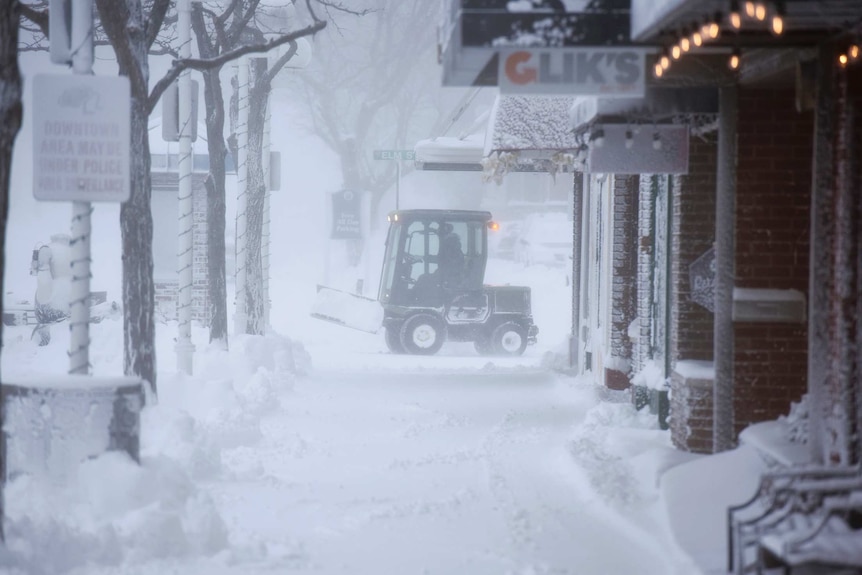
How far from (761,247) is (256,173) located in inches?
496

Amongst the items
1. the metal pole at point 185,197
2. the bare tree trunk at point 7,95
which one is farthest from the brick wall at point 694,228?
the metal pole at point 185,197

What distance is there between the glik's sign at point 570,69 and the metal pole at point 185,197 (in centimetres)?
843

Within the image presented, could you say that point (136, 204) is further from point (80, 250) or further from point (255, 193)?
point (255, 193)

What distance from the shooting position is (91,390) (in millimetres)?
7969

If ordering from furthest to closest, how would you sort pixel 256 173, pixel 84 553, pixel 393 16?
pixel 393 16 → pixel 256 173 → pixel 84 553

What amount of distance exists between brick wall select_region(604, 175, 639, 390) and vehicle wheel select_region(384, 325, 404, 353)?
10438 mm

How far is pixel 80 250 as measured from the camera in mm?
8805

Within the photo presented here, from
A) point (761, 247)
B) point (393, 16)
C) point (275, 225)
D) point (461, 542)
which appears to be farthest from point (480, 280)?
point (275, 225)

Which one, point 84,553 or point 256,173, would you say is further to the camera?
point 256,173

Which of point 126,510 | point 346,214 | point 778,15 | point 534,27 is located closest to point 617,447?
point 534,27

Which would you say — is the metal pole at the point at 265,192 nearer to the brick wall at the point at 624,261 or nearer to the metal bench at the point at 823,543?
the brick wall at the point at 624,261

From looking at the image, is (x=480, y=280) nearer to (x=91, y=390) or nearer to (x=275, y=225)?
(x=91, y=390)

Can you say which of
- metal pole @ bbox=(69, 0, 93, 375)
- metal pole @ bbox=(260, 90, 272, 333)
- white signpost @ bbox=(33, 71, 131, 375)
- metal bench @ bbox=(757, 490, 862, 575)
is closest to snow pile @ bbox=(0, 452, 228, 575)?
metal pole @ bbox=(69, 0, 93, 375)

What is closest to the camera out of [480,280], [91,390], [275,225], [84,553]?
[84,553]
